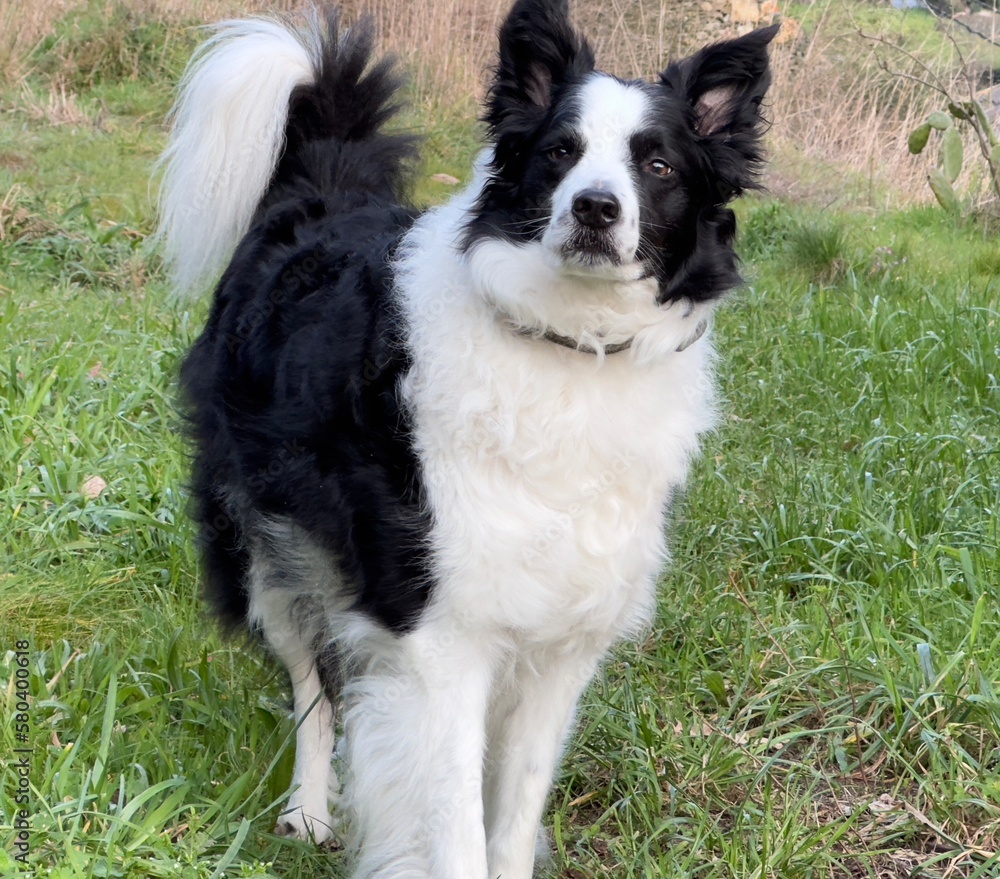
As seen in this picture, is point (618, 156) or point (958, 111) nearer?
→ point (618, 156)

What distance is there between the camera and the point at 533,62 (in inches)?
94.7

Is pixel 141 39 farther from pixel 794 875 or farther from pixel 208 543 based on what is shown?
pixel 794 875

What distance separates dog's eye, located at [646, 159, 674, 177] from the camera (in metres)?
2.26

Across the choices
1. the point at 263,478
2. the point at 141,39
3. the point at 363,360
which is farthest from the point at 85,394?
the point at 141,39

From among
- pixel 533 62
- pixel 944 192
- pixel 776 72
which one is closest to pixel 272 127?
pixel 533 62

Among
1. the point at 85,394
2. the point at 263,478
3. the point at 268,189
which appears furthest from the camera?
the point at 85,394

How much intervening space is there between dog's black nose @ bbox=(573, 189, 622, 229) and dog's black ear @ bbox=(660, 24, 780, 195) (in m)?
0.43

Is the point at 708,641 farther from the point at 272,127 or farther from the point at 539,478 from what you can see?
the point at 272,127

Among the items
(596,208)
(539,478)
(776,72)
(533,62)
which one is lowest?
(776,72)

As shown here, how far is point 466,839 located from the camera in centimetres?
215

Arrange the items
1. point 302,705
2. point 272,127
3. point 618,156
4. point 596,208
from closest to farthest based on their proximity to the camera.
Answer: point 596,208
point 618,156
point 302,705
point 272,127

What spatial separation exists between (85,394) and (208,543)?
4.67 ft

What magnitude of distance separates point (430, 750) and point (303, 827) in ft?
2.10

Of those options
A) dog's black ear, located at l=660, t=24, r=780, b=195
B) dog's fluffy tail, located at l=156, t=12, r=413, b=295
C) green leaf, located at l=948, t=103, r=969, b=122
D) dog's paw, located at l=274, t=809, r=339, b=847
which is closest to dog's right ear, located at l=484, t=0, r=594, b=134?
dog's black ear, located at l=660, t=24, r=780, b=195
